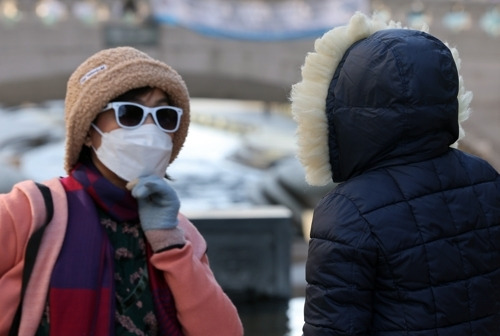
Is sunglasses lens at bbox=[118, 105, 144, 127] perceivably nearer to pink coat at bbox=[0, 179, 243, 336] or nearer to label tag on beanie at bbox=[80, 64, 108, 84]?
label tag on beanie at bbox=[80, 64, 108, 84]

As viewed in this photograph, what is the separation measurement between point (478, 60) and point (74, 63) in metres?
7.96

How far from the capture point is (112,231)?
7.09 feet

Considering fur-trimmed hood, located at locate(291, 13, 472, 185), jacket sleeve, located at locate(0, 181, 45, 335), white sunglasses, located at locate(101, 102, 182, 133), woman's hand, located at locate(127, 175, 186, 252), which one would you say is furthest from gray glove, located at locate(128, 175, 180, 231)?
fur-trimmed hood, located at locate(291, 13, 472, 185)

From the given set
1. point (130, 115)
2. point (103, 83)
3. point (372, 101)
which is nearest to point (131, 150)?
point (130, 115)

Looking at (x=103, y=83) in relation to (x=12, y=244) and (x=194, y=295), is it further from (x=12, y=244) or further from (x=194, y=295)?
(x=194, y=295)

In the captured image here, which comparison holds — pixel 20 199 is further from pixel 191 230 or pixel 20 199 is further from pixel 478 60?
pixel 478 60

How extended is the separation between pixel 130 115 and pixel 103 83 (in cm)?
12

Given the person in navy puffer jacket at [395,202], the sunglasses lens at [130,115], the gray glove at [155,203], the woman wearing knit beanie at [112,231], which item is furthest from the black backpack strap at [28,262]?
the person in navy puffer jacket at [395,202]

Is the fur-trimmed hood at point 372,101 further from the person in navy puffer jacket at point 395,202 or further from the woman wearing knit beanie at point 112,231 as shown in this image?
the woman wearing knit beanie at point 112,231

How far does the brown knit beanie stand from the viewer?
2.19 m

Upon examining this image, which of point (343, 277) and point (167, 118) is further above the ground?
point (167, 118)

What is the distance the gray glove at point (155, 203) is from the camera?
2.15 m

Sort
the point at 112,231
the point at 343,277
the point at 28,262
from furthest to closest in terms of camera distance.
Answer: the point at 112,231
the point at 28,262
the point at 343,277

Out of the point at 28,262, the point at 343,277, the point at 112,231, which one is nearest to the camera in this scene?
the point at 343,277
